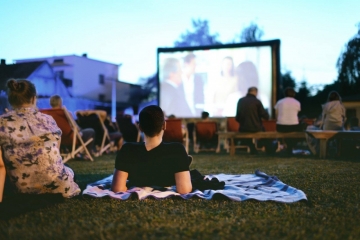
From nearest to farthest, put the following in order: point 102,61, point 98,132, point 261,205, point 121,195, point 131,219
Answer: point 131,219, point 261,205, point 121,195, point 98,132, point 102,61

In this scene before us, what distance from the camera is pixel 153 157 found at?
313 cm

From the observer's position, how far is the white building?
3062cm

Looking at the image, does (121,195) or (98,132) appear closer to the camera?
(121,195)

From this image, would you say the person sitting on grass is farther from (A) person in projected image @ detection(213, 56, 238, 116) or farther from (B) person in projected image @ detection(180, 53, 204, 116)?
(B) person in projected image @ detection(180, 53, 204, 116)

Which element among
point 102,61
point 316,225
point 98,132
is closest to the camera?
point 316,225

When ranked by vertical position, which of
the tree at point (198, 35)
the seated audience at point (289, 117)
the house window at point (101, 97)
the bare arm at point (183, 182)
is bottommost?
the bare arm at point (183, 182)

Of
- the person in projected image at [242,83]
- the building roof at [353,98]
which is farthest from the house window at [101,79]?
the person in projected image at [242,83]

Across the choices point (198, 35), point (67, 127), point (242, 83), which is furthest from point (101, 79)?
point (67, 127)

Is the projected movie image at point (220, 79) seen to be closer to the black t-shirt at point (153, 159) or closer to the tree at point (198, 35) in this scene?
the black t-shirt at point (153, 159)

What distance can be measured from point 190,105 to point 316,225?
39.3ft

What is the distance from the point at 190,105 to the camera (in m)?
14.2

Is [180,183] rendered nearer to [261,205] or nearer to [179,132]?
[261,205]

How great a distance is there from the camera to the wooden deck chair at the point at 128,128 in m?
10.1

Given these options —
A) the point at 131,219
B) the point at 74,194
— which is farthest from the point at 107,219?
the point at 74,194
